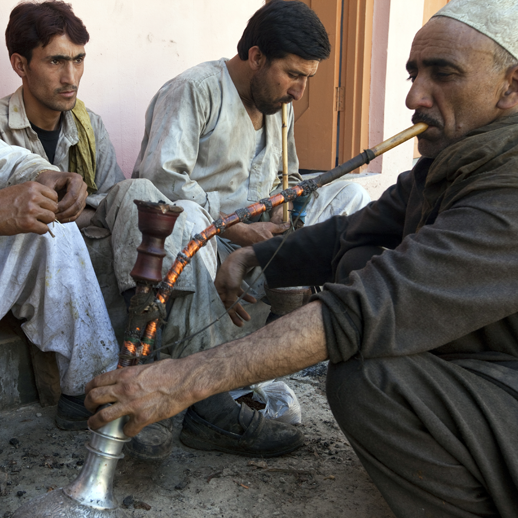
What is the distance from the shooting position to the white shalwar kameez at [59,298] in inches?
93.5

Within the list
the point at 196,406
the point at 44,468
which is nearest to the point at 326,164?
the point at 196,406

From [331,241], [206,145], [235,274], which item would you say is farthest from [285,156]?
[235,274]

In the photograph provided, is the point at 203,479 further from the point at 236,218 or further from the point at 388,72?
the point at 388,72

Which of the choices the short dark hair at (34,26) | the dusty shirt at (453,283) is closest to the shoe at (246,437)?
the dusty shirt at (453,283)

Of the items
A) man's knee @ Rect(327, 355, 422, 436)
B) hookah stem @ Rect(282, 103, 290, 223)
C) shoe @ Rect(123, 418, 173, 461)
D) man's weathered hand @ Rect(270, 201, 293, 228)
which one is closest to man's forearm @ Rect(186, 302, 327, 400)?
man's knee @ Rect(327, 355, 422, 436)

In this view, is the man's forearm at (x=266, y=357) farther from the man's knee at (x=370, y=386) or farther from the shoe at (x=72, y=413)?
the shoe at (x=72, y=413)

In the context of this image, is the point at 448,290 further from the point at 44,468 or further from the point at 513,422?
the point at 44,468

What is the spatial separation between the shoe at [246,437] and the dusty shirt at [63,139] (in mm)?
1529

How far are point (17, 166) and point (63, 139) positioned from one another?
2.90 ft

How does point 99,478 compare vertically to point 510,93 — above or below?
below

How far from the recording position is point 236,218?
202 cm

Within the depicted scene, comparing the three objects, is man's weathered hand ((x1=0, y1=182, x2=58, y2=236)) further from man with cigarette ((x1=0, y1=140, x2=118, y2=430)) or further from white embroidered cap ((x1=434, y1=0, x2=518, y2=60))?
white embroidered cap ((x1=434, y1=0, x2=518, y2=60))

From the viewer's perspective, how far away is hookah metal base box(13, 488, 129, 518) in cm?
155

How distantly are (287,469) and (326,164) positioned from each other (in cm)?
392
